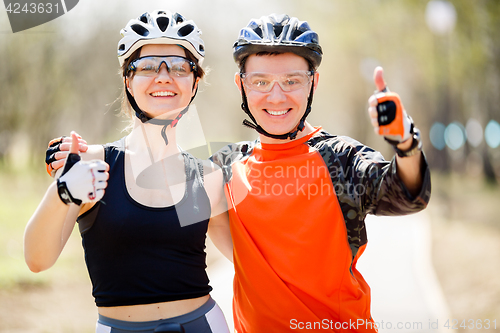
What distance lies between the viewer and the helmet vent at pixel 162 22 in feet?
11.5

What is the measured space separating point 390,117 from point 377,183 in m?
0.62

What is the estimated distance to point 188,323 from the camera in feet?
9.78

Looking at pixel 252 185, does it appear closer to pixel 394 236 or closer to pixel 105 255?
pixel 105 255

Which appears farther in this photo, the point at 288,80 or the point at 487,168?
the point at 487,168

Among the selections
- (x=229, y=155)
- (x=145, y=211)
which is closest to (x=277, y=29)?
(x=229, y=155)

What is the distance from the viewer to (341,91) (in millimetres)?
33438

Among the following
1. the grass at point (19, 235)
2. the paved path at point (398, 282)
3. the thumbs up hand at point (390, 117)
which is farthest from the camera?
the grass at point (19, 235)

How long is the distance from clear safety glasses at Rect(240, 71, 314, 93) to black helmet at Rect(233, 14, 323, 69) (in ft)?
0.59

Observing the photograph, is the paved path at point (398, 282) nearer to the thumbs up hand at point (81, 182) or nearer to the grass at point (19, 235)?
the grass at point (19, 235)

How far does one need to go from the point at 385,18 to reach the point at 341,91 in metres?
10.9

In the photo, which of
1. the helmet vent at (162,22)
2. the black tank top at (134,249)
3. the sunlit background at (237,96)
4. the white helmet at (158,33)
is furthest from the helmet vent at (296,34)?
the sunlit background at (237,96)

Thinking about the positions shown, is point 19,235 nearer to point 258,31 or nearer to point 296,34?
point 258,31

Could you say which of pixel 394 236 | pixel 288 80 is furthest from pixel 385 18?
pixel 288 80

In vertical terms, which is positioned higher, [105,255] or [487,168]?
[105,255]
